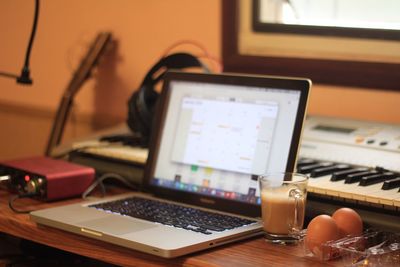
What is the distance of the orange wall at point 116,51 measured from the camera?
1.91 metres

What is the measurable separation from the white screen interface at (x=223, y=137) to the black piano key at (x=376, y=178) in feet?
0.47

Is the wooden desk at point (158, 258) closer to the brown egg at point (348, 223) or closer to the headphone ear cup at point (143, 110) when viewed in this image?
the brown egg at point (348, 223)

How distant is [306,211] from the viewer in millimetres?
1426

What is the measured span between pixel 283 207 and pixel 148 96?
25.8 inches

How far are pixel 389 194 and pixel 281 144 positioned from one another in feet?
0.74

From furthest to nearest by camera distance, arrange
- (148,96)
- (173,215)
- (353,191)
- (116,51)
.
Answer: (116,51) < (148,96) < (173,215) < (353,191)

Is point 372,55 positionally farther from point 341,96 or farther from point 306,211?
point 306,211

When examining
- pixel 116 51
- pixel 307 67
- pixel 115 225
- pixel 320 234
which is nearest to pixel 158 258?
pixel 115 225

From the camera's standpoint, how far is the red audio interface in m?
1.62

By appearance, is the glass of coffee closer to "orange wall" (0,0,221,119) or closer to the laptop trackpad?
the laptop trackpad

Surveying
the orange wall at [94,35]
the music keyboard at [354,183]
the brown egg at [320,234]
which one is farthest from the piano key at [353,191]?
the orange wall at [94,35]

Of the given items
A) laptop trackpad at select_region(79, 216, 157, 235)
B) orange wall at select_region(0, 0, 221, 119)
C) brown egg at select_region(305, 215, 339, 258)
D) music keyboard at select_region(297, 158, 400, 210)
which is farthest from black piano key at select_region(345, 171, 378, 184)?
orange wall at select_region(0, 0, 221, 119)

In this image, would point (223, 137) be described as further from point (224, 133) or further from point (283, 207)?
point (283, 207)

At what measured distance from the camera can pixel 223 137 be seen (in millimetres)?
1565
